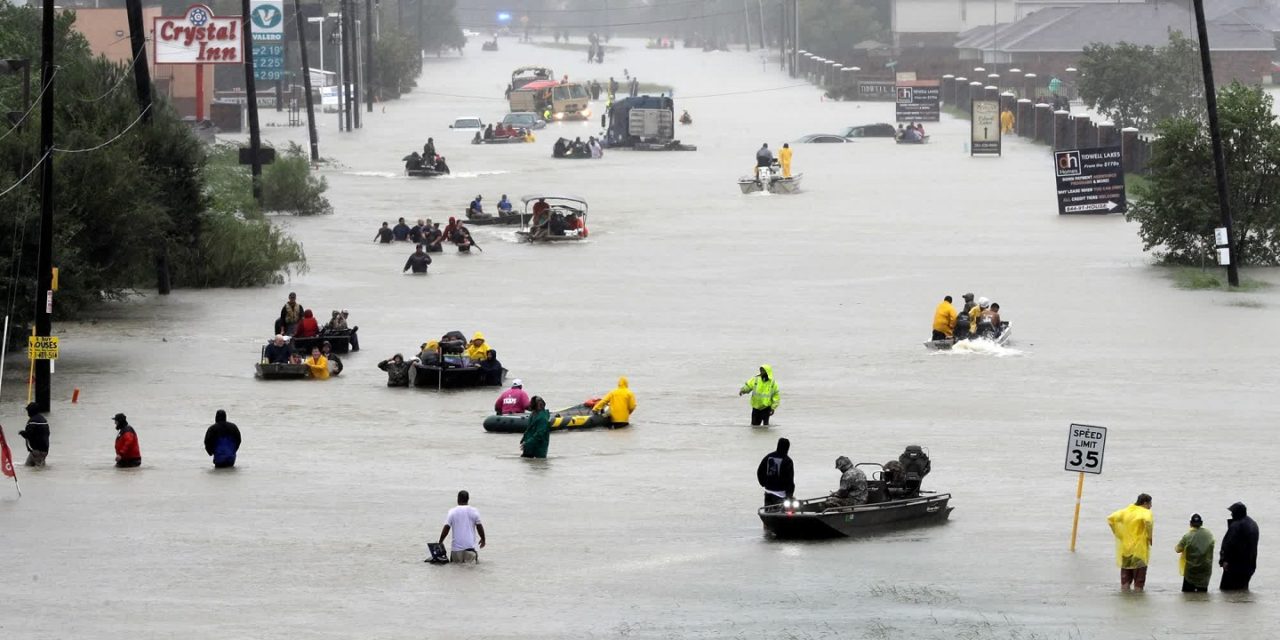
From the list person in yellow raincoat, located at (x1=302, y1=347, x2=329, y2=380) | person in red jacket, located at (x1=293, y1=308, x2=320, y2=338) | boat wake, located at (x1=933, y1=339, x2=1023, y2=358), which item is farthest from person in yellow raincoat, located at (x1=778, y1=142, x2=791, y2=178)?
person in yellow raincoat, located at (x1=302, y1=347, x2=329, y2=380)

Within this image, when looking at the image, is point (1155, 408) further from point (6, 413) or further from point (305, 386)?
point (6, 413)

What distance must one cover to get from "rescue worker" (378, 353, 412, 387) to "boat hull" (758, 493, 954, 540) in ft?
41.7

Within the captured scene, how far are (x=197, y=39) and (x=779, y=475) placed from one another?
194 ft

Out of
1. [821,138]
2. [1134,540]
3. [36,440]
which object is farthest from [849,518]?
[821,138]

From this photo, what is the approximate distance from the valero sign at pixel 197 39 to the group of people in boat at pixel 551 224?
21.6 m

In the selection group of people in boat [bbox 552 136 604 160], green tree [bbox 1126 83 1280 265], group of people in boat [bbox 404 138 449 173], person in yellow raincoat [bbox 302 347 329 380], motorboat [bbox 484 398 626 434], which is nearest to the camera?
motorboat [bbox 484 398 626 434]

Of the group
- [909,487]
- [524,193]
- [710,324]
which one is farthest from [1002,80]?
[909,487]

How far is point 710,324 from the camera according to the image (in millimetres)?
43000

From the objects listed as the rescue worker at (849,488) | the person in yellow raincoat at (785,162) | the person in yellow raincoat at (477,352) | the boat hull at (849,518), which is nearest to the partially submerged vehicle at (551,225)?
the person in yellow raincoat at (785,162)

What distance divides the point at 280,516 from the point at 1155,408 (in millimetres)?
15044

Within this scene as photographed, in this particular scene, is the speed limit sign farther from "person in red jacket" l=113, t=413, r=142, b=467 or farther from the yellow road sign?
the yellow road sign

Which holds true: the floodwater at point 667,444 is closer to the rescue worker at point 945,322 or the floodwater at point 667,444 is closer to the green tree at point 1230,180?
the rescue worker at point 945,322

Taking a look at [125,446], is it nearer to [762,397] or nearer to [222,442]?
[222,442]

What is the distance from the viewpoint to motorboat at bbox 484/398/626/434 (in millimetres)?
30297
